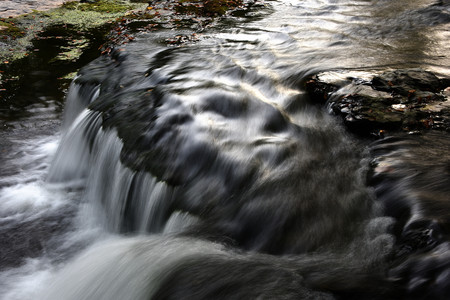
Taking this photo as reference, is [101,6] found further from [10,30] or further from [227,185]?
[227,185]

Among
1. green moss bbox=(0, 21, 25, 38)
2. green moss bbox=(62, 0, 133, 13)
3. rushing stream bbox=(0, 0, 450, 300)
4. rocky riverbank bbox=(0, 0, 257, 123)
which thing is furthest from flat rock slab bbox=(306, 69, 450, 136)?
green moss bbox=(62, 0, 133, 13)

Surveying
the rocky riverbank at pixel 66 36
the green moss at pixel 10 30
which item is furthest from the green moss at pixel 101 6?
the green moss at pixel 10 30

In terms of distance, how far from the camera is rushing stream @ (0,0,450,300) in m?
2.70

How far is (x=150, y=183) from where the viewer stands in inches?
167

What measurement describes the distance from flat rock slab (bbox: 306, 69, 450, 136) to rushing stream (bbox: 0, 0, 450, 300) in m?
0.21

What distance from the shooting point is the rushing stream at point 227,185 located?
8.87 feet

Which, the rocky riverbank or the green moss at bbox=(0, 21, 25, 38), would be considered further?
the green moss at bbox=(0, 21, 25, 38)

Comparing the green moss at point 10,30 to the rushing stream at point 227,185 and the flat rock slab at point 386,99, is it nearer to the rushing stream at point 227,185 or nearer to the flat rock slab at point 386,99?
the rushing stream at point 227,185

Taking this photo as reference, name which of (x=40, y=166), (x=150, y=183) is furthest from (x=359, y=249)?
(x=40, y=166)

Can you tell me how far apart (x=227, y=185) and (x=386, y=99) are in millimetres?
2240

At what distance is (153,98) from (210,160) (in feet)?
6.80

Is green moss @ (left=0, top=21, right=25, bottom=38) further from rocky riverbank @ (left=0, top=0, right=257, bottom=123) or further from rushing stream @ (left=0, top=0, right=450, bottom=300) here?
rushing stream @ (left=0, top=0, right=450, bottom=300)

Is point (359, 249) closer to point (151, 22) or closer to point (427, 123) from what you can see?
point (427, 123)

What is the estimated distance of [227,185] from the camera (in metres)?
3.88
